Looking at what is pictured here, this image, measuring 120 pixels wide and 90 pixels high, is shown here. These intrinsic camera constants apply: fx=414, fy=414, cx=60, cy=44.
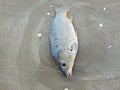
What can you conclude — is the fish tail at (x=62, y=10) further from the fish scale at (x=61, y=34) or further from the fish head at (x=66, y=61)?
the fish head at (x=66, y=61)

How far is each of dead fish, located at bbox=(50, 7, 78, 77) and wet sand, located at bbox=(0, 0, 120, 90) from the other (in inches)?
5.7

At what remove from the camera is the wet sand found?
416 centimetres

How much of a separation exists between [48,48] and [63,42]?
0.31m

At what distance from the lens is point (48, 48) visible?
14.7 feet

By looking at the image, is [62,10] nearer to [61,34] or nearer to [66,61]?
[61,34]

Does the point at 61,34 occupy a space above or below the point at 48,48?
above

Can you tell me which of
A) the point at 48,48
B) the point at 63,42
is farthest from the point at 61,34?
the point at 48,48

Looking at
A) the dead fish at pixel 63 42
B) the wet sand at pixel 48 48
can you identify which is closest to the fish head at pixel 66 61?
the dead fish at pixel 63 42

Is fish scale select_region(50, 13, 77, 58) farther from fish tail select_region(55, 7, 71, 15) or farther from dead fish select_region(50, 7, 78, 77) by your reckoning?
fish tail select_region(55, 7, 71, 15)

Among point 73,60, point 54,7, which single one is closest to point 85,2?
point 54,7

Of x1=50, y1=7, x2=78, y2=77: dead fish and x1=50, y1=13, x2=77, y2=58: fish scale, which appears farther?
x1=50, y1=13, x2=77, y2=58: fish scale

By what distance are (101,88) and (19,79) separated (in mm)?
839

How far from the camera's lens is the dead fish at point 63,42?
4098mm

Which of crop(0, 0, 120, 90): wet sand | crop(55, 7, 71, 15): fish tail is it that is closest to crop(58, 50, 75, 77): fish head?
crop(0, 0, 120, 90): wet sand
